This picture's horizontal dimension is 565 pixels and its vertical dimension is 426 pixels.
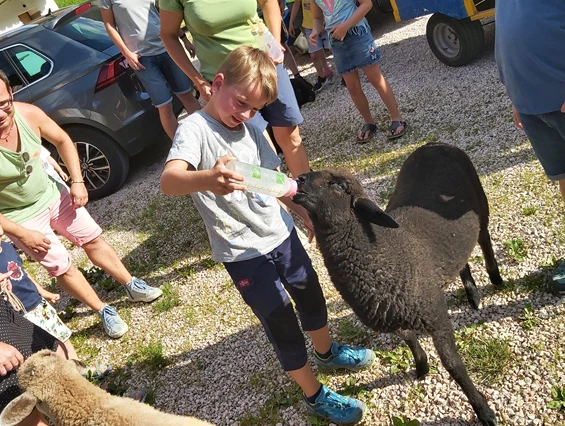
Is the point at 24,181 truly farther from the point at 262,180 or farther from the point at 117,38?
the point at 117,38

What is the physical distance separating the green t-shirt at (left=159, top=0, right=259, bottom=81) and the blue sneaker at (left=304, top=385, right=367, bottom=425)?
2459 mm

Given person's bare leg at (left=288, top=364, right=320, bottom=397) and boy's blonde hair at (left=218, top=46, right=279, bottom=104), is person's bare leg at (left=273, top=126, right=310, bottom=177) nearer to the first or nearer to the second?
boy's blonde hair at (left=218, top=46, right=279, bottom=104)

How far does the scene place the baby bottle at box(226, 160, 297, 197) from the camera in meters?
2.18

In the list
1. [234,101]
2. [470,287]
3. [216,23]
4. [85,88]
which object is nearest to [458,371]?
[470,287]

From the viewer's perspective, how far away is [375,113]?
255 inches

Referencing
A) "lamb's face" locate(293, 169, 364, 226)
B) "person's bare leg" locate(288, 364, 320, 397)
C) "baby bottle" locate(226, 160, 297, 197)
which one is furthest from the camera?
"person's bare leg" locate(288, 364, 320, 397)

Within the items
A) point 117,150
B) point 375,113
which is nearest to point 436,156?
point 375,113

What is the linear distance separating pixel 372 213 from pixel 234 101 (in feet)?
2.88

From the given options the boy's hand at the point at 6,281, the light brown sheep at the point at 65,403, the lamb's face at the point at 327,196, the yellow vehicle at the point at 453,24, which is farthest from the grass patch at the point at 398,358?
the yellow vehicle at the point at 453,24

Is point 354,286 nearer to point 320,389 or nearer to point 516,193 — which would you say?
point 320,389

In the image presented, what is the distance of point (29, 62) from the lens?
6.56 m

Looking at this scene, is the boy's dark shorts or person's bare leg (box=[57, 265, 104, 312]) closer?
the boy's dark shorts

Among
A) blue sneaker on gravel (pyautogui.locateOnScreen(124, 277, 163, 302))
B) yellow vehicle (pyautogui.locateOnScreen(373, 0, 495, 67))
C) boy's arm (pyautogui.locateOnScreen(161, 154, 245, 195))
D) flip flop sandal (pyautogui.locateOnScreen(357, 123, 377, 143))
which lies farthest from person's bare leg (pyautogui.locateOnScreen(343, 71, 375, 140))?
boy's arm (pyautogui.locateOnScreen(161, 154, 245, 195))

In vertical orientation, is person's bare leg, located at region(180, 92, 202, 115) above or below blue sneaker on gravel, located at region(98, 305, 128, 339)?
above
